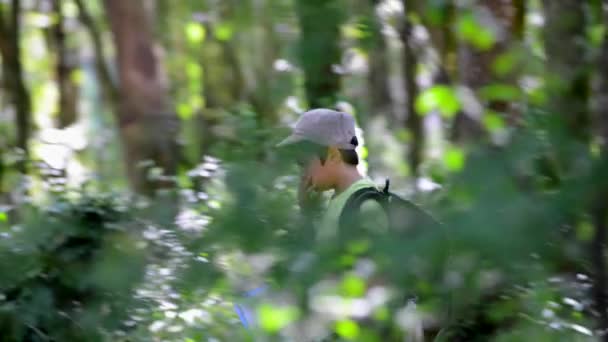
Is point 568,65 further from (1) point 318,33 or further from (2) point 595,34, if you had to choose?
(1) point 318,33

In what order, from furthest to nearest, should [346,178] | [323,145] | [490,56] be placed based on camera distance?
[490,56] < [346,178] < [323,145]

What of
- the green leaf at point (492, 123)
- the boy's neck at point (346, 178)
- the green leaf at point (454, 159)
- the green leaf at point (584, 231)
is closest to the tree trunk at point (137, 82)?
the boy's neck at point (346, 178)

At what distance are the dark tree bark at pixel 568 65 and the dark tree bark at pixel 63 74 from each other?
1017 centimetres

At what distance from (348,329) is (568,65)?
1090 millimetres

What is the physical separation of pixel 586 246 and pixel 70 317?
10.4ft

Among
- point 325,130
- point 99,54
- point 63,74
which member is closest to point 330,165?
point 325,130

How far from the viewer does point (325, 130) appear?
9.11 feet

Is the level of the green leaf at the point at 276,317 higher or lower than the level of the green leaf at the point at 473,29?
lower

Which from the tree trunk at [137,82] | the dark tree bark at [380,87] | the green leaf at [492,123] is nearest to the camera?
the green leaf at [492,123]

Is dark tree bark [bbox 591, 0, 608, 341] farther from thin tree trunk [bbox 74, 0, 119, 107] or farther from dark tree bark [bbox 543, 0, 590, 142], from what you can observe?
thin tree trunk [bbox 74, 0, 119, 107]

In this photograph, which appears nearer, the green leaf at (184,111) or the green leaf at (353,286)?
the green leaf at (353,286)

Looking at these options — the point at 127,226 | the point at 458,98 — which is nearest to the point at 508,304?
the point at 458,98

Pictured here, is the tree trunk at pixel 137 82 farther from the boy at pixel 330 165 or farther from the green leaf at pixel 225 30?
the boy at pixel 330 165

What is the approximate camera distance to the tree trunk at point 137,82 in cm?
1001
